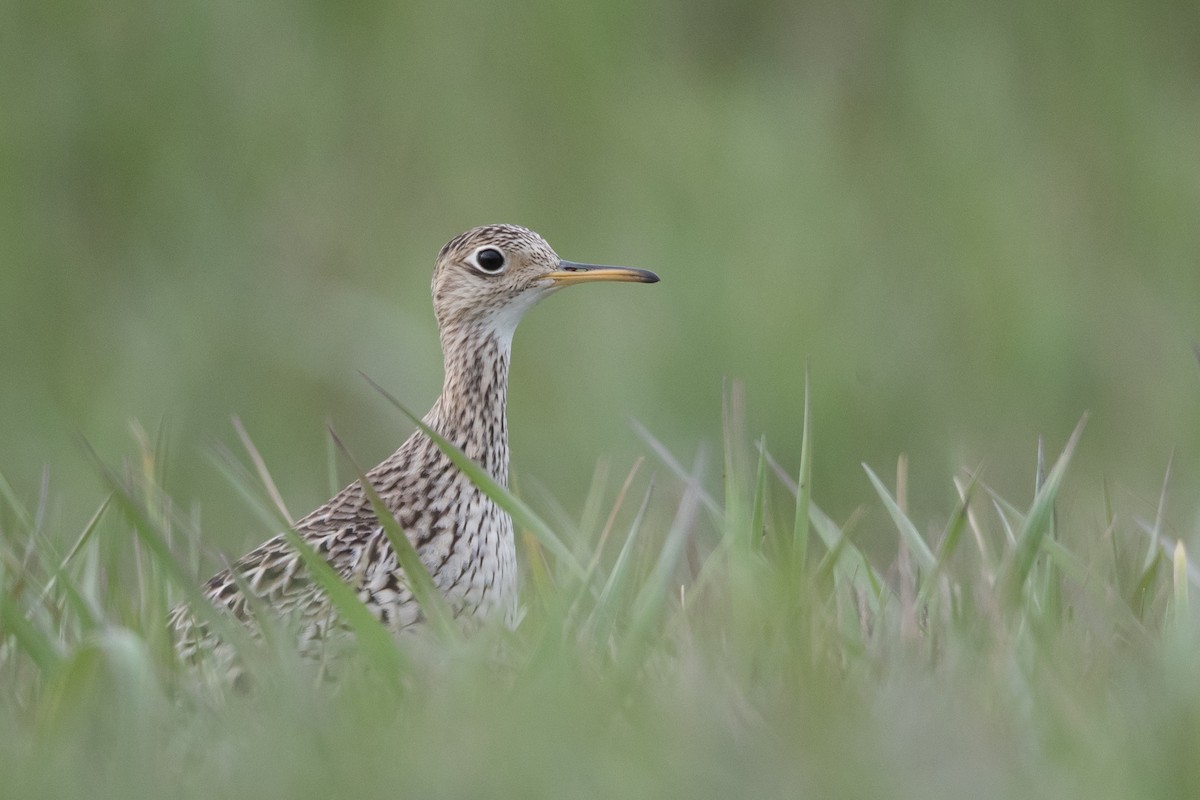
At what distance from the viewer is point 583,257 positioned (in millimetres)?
8719

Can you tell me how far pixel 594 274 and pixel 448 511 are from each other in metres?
0.88

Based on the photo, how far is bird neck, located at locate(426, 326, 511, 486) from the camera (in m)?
4.45

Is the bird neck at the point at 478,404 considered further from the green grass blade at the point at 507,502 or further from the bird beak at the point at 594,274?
the green grass blade at the point at 507,502

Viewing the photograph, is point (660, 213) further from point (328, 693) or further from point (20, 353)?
point (328, 693)

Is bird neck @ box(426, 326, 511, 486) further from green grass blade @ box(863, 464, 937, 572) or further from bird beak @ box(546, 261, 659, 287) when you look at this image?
green grass blade @ box(863, 464, 937, 572)

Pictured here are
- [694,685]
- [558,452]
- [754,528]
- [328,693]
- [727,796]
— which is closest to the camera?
[727,796]

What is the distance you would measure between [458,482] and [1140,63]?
652 cm

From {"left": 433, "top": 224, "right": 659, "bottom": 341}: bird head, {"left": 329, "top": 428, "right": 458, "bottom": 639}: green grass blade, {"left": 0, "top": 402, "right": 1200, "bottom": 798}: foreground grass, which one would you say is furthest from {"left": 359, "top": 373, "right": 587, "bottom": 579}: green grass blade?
{"left": 433, "top": 224, "right": 659, "bottom": 341}: bird head

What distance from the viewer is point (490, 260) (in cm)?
467

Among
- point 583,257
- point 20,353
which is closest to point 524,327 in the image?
point 583,257

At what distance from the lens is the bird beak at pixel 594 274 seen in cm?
433

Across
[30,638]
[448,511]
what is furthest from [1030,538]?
[30,638]

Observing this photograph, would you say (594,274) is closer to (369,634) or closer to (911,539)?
(911,539)

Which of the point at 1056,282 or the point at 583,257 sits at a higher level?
the point at 583,257
